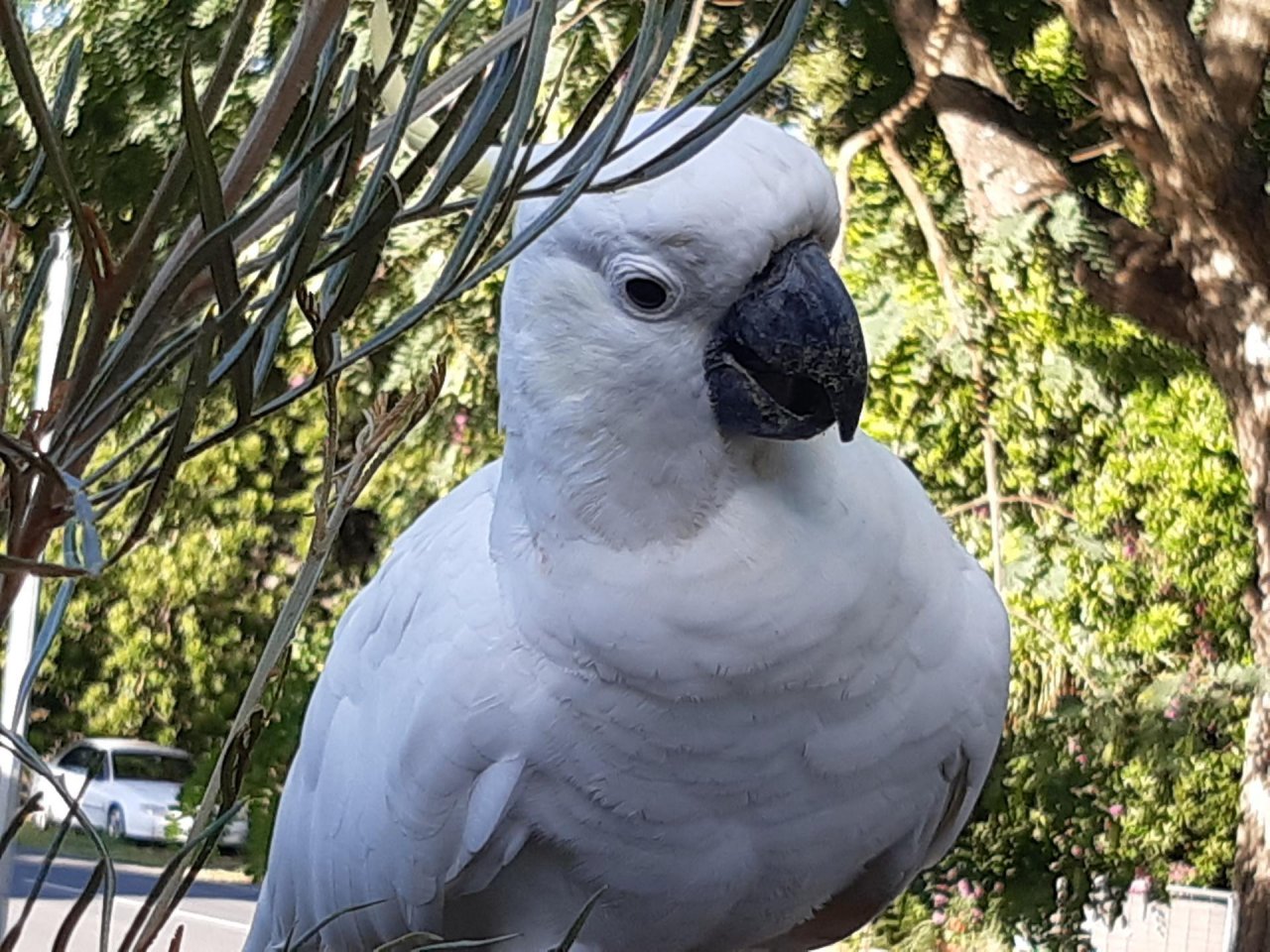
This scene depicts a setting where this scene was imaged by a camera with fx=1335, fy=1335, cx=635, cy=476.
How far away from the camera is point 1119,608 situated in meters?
2.08

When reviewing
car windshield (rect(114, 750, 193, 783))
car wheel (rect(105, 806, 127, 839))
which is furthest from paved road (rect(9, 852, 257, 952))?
car windshield (rect(114, 750, 193, 783))

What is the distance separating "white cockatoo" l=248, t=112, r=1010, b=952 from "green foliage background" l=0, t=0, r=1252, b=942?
1.25m

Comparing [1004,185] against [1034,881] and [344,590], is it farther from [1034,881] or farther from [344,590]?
[344,590]

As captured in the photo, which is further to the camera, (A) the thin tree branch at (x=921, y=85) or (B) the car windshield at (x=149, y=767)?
(B) the car windshield at (x=149, y=767)

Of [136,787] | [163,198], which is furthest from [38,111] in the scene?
[136,787]

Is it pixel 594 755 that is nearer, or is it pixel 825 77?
pixel 594 755

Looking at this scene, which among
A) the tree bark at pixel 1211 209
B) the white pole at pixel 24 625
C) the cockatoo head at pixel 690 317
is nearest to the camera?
the cockatoo head at pixel 690 317

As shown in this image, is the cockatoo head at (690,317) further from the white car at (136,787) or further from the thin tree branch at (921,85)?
the white car at (136,787)

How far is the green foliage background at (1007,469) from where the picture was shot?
1.91m

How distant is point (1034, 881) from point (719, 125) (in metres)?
2.03

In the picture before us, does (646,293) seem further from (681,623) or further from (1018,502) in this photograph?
(1018,502)

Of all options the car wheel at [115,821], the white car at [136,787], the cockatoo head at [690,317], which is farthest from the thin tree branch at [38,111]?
the car wheel at [115,821]

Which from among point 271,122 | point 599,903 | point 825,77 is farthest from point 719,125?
point 825,77

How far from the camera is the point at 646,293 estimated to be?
536 mm
